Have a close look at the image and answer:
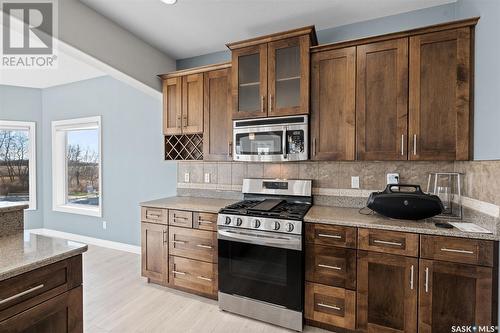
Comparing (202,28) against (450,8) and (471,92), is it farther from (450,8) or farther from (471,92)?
(471,92)

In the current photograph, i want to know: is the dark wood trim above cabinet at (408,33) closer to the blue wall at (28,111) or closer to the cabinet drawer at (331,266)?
the cabinet drawer at (331,266)

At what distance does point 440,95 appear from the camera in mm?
2027

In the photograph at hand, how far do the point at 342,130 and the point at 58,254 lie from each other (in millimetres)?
2263

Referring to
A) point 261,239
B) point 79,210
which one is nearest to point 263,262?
point 261,239

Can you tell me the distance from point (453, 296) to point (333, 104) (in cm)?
173

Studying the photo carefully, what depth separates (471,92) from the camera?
195 centimetres

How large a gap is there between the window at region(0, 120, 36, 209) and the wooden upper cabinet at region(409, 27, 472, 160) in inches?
243

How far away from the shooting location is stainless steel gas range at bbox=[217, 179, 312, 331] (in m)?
2.11

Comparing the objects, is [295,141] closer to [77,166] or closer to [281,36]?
[281,36]

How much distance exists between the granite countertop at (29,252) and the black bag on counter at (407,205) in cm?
214

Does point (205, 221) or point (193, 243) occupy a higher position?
point (205, 221)

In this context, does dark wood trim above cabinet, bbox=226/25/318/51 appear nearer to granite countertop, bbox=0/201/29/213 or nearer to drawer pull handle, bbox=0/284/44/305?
granite countertop, bbox=0/201/29/213

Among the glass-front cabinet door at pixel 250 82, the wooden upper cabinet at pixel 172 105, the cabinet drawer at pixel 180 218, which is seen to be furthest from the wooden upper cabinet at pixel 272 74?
the cabinet drawer at pixel 180 218

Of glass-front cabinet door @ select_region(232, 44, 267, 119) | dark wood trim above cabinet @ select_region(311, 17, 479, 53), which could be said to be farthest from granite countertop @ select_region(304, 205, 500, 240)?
dark wood trim above cabinet @ select_region(311, 17, 479, 53)
